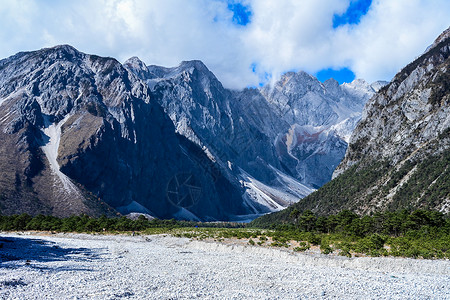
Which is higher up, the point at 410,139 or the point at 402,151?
the point at 410,139

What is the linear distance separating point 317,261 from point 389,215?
4575 cm

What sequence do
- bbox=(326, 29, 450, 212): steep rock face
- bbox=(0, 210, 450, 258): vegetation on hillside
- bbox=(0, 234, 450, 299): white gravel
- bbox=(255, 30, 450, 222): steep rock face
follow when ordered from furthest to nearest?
bbox=(255, 30, 450, 222): steep rock face
bbox=(326, 29, 450, 212): steep rock face
bbox=(0, 210, 450, 258): vegetation on hillside
bbox=(0, 234, 450, 299): white gravel

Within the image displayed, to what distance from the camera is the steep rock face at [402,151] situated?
360 ft

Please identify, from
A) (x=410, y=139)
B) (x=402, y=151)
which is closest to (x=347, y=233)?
(x=402, y=151)

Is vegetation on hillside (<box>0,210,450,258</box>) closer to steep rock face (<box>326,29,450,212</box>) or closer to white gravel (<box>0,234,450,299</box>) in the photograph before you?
white gravel (<box>0,234,450,299</box>)

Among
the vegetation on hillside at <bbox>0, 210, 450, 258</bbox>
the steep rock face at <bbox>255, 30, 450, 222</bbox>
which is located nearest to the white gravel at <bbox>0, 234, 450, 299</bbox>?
the vegetation on hillside at <bbox>0, 210, 450, 258</bbox>

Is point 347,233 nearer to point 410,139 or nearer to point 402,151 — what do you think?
point 402,151

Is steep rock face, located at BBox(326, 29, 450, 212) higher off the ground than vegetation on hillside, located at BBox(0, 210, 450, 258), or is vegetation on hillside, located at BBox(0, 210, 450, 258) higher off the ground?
steep rock face, located at BBox(326, 29, 450, 212)

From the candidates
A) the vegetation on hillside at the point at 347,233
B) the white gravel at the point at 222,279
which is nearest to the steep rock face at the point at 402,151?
the vegetation on hillside at the point at 347,233

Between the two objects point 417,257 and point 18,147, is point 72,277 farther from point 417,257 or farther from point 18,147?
point 18,147

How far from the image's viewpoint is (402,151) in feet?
458

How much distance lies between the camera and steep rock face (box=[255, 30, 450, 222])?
4321 inches

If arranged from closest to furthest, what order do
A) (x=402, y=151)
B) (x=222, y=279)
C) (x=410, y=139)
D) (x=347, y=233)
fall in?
(x=222, y=279)
(x=347, y=233)
(x=402, y=151)
(x=410, y=139)

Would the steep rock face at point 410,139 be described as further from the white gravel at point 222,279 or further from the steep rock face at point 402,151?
the white gravel at point 222,279
